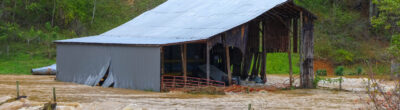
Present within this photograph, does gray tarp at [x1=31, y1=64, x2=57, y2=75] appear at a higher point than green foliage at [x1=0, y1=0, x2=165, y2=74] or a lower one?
lower

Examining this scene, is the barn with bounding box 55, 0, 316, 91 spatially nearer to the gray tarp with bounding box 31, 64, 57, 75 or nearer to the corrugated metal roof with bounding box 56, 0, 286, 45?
the corrugated metal roof with bounding box 56, 0, 286, 45

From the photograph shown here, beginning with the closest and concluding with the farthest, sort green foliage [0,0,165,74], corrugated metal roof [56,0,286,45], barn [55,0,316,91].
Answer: barn [55,0,316,91] → corrugated metal roof [56,0,286,45] → green foliage [0,0,165,74]

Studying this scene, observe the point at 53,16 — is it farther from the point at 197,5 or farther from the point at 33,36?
the point at 197,5

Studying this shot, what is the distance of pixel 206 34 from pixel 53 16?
2937cm

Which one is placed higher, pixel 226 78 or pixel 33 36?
pixel 33 36

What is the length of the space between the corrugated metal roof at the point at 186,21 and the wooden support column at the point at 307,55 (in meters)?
1.90

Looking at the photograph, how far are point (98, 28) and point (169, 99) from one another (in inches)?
1298

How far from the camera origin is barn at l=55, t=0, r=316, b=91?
2254cm

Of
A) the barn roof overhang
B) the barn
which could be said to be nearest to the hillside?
the barn

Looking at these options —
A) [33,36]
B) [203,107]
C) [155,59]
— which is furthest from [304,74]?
[33,36]

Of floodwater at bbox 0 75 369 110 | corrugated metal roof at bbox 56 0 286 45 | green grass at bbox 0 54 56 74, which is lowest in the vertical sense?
floodwater at bbox 0 75 369 110

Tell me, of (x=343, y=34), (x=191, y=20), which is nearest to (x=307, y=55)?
(x=191, y=20)

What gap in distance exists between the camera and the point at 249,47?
2770 cm

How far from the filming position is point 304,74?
2441cm
